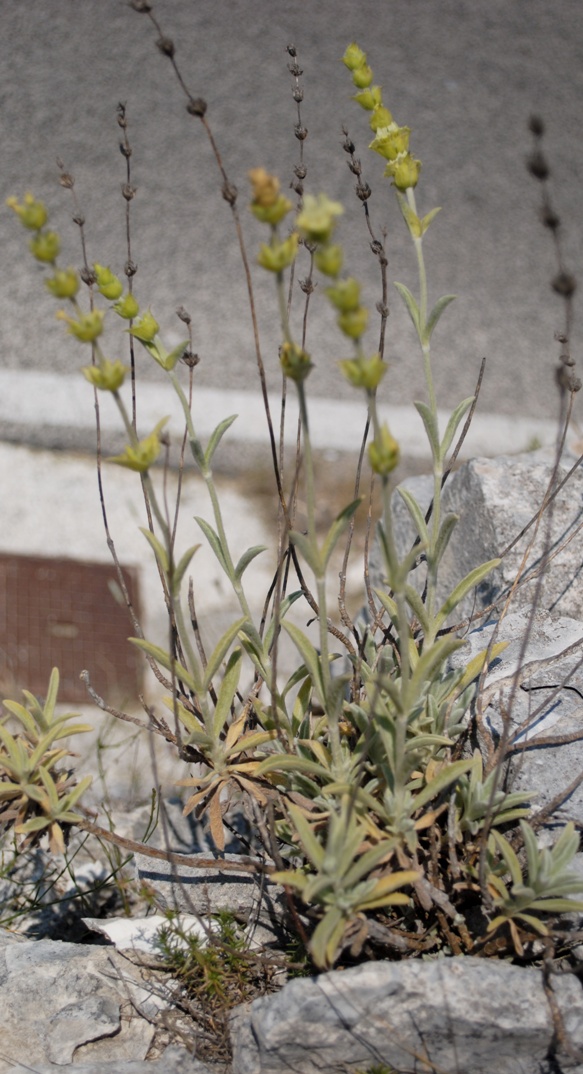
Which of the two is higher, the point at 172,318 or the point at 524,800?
the point at 172,318

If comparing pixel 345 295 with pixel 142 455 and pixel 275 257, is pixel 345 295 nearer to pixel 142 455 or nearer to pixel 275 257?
pixel 275 257

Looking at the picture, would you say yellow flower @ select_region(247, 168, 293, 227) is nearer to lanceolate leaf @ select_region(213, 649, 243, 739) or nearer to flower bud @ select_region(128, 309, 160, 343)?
flower bud @ select_region(128, 309, 160, 343)

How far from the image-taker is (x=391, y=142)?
1.94 m

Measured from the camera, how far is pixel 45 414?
4.43 metres

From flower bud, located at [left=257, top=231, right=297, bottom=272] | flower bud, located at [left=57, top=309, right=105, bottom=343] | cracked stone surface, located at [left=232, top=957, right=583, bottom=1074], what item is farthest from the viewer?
cracked stone surface, located at [left=232, top=957, right=583, bottom=1074]

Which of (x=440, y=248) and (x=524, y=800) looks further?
(x=440, y=248)

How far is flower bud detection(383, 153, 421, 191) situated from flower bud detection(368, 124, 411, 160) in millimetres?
15

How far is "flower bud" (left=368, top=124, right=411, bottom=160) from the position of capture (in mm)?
1940

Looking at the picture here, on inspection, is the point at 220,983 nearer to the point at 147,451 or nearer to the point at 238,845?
the point at 238,845

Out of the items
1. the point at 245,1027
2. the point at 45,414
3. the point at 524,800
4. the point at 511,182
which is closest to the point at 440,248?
the point at 511,182

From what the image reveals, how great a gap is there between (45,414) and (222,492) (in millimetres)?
881

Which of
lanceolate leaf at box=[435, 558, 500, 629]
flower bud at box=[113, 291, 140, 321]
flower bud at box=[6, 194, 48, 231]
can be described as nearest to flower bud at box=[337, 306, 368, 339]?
flower bud at box=[6, 194, 48, 231]

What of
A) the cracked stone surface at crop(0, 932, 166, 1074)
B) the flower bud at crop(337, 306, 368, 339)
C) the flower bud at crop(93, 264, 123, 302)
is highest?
the flower bud at crop(93, 264, 123, 302)

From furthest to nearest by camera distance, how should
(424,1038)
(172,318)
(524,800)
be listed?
(172,318)
(524,800)
(424,1038)
